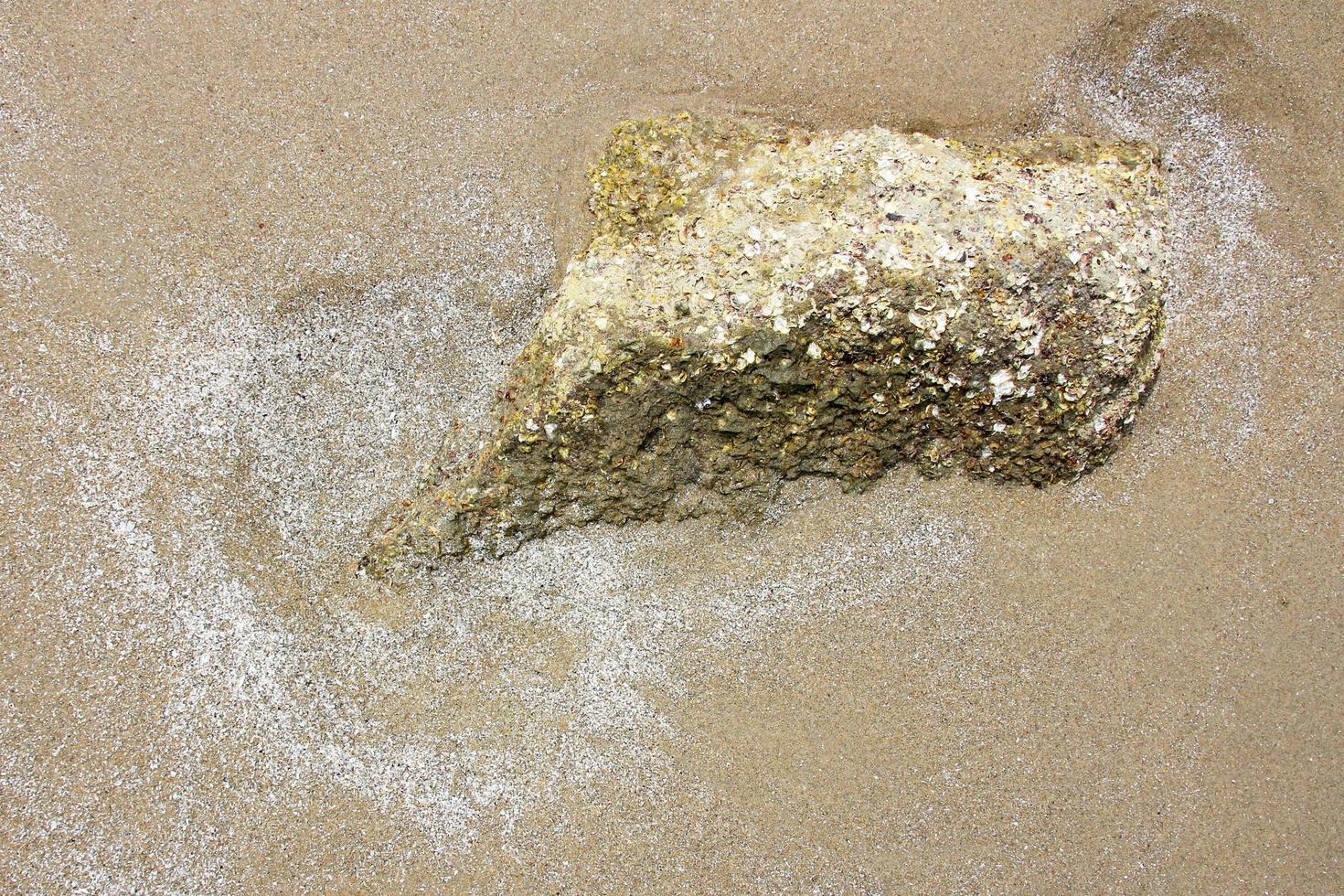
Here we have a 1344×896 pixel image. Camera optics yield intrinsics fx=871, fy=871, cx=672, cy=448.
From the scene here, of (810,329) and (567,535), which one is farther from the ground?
(810,329)

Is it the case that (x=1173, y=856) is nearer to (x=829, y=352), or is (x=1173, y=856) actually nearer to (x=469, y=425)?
(x=829, y=352)

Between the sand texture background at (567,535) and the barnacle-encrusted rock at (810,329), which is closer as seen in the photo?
the barnacle-encrusted rock at (810,329)

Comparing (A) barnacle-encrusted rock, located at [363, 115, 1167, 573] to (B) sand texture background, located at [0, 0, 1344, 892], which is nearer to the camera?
(A) barnacle-encrusted rock, located at [363, 115, 1167, 573]

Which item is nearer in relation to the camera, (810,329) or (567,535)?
(810,329)
